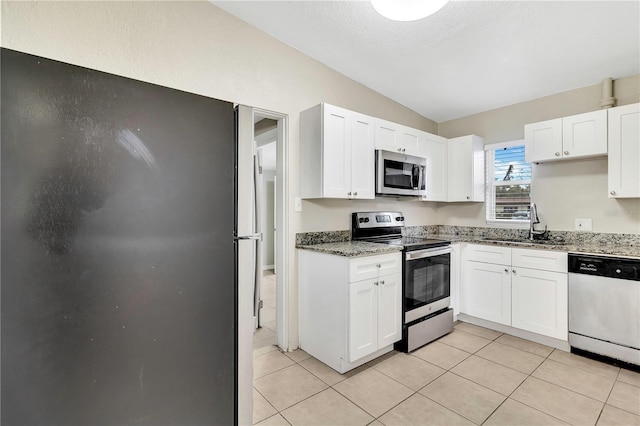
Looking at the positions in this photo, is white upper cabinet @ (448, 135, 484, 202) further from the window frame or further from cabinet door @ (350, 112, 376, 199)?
cabinet door @ (350, 112, 376, 199)

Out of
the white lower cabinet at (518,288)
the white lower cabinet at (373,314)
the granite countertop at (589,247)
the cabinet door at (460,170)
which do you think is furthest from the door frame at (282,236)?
the cabinet door at (460,170)

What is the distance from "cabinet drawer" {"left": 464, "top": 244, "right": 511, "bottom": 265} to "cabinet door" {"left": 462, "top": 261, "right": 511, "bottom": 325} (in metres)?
0.05

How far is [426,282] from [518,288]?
3.00 feet

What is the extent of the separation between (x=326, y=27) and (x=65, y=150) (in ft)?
7.46

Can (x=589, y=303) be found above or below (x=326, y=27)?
below

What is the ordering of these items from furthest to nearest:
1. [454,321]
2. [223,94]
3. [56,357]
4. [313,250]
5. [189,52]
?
[454,321] < [313,250] < [223,94] < [189,52] < [56,357]

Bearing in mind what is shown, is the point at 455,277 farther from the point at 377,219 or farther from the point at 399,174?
the point at 399,174

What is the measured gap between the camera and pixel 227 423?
915mm

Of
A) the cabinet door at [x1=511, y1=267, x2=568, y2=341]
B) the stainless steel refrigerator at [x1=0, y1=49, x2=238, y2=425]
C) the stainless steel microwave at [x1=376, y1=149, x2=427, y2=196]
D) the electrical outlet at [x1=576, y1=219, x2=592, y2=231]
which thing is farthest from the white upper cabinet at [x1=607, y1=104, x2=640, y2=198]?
the stainless steel refrigerator at [x1=0, y1=49, x2=238, y2=425]

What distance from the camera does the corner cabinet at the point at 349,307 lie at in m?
2.24

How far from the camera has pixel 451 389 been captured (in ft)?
6.70

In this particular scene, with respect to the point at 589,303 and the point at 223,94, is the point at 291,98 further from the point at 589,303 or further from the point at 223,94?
the point at 589,303

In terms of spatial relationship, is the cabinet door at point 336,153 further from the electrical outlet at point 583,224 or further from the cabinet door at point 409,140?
the electrical outlet at point 583,224

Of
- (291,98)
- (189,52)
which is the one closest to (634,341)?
(291,98)
